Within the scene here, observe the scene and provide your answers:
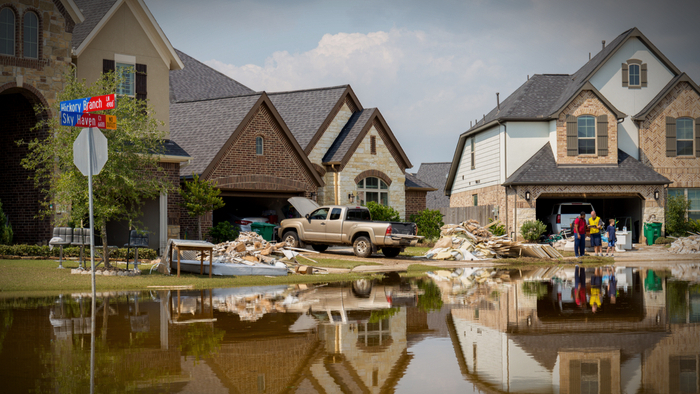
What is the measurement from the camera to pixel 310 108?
Answer: 37312 mm

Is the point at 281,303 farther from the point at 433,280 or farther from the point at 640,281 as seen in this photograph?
the point at 640,281

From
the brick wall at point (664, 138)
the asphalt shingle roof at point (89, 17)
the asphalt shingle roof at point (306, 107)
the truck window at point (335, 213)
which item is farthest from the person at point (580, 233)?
the asphalt shingle roof at point (89, 17)

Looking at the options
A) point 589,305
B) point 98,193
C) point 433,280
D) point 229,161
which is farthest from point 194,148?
point 589,305

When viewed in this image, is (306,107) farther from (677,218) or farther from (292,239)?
(677,218)

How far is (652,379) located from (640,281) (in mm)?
11238

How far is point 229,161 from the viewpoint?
96.2ft

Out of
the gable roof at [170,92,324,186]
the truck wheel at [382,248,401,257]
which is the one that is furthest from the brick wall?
the gable roof at [170,92,324,186]

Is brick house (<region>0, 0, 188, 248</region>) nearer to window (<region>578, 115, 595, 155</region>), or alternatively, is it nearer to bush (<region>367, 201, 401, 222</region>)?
bush (<region>367, 201, 401, 222</region>)

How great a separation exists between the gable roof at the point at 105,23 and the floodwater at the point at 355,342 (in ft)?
46.9

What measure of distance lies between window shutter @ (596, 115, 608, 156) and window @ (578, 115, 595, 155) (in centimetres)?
30

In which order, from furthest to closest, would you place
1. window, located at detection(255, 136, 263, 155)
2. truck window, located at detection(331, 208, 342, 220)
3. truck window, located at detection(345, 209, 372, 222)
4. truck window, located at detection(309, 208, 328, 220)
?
window, located at detection(255, 136, 263, 155), truck window, located at detection(309, 208, 328, 220), truck window, located at detection(331, 208, 342, 220), truck window, located at detection(345, 209, 372, 222)

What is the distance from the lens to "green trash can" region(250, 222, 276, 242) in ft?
97.3

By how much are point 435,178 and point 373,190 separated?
31750mm

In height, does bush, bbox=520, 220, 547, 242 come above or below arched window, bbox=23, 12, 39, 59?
below
